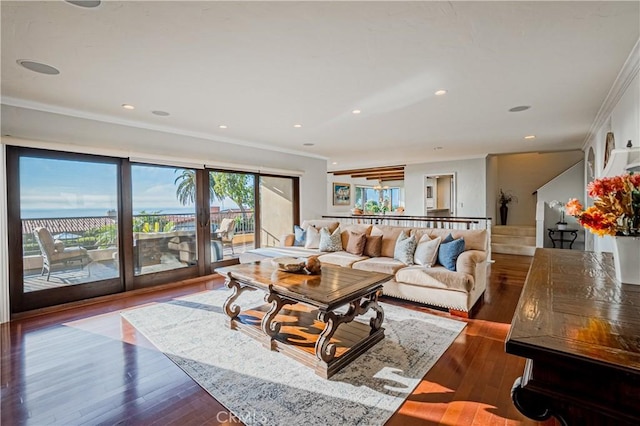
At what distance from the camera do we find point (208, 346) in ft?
8.93

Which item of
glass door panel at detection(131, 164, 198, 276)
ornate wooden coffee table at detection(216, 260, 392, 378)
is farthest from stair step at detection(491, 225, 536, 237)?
glass door panel at detection(131, 164, 198, 276)

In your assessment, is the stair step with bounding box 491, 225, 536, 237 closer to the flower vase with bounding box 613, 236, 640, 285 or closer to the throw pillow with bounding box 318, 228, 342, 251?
the throw pillow with bounding box 318, 228, 342, 251

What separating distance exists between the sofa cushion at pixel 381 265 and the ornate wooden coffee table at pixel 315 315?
3.07 ft

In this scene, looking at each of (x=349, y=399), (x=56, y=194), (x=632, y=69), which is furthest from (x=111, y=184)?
(x=632, y=69)

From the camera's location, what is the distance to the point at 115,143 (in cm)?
420

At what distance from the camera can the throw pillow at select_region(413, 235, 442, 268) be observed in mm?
3895

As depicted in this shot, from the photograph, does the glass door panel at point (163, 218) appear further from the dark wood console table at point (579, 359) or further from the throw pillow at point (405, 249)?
the dark wood console table at point (579, 359)

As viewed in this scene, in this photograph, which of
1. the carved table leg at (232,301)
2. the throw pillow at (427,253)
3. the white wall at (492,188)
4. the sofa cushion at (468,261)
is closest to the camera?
the carved table leg at (232,301)

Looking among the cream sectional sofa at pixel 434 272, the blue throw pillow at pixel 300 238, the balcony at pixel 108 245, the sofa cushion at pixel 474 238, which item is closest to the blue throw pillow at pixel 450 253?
the cream sectional sofa at pixel 434 272

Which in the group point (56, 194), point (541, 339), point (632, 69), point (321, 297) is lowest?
point (321, 297)

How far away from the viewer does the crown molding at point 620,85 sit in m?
2.41

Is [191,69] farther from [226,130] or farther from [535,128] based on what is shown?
[535,128]

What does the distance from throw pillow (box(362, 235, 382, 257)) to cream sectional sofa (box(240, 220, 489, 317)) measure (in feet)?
0.18

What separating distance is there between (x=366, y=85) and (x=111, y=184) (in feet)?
12.3
